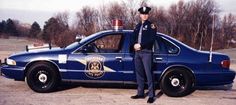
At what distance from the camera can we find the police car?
853cm

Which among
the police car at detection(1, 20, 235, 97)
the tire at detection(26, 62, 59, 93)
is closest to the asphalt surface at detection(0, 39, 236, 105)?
the tire at detection(26, 62, 59, 93)

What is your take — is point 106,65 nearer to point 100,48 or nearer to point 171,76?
point 100,48

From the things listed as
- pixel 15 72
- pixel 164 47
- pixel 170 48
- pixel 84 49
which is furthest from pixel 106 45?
pixel 15 72

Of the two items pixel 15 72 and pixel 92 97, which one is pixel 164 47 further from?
pixel 15 72

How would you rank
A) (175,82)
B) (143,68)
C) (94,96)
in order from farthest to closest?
(175,82)
(94,96)
(143,68)

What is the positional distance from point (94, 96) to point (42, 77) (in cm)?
117

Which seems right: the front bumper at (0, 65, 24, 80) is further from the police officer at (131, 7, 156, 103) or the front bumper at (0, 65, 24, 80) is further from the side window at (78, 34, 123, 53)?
the police officer at (131, 7, 156, 103)

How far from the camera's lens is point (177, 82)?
8609 millimetres

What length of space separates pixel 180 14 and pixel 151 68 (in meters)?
59.0

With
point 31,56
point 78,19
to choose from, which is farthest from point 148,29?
point 78,19

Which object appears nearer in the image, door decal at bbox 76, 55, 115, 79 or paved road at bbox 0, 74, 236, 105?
paved road at bbox 0, 74, 236, 105

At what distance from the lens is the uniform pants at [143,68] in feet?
25.7

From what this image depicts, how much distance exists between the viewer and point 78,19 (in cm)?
3681

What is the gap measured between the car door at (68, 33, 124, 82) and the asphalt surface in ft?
1.21
